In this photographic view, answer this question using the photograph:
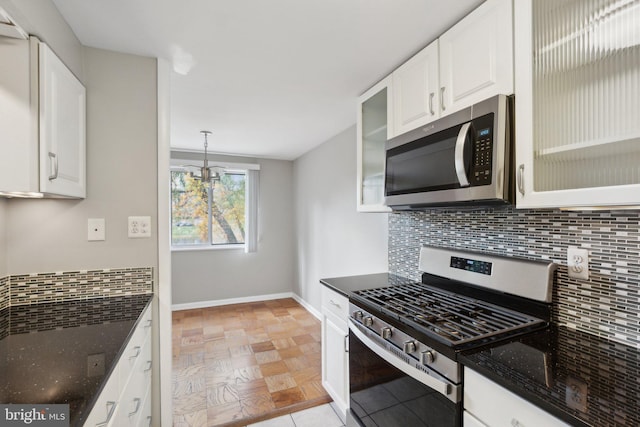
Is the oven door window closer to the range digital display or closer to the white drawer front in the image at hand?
the white drawer front

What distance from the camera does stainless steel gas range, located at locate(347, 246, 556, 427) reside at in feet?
3.61

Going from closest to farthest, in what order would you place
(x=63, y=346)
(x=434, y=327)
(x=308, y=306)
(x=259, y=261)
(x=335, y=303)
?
(x=63, y=346) → (x=434, y=327) → (x=335, y=303) → (x=308, y=306) → (x=259, y=261)

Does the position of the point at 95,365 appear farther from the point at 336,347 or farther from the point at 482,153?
the point at 482,153

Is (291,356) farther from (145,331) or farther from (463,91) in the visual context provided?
(463,91)

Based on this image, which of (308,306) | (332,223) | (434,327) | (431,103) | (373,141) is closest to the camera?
(434,327)

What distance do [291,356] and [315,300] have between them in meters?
1.20

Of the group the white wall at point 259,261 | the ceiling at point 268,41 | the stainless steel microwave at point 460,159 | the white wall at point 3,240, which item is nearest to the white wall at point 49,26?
the ceiling at point 268,41

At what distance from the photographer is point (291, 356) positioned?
2857mm

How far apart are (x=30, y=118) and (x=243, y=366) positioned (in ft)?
7.63

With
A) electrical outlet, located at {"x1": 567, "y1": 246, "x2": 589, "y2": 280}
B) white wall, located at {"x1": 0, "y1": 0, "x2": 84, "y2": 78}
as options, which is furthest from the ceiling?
electrical outlet, located at {"x1": 567, "y1": 246, "x2": 589, "y2": 280}

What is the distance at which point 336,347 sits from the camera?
197 cm

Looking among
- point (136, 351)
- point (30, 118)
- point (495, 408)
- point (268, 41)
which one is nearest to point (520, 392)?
point (495, 408)

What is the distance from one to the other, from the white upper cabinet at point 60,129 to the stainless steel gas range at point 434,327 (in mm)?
1498

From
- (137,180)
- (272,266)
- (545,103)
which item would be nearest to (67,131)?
(137,180)
